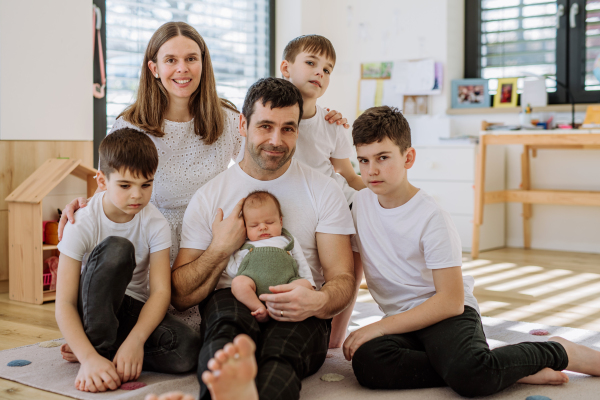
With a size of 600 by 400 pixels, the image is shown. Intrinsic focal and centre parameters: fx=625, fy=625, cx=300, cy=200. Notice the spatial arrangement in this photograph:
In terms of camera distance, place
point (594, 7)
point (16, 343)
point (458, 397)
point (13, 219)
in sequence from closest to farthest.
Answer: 1. point (458, 397)
2. point (16, 343)
3. point (13, 219)
4. point (594, 7)

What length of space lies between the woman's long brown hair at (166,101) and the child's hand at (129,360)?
720mm

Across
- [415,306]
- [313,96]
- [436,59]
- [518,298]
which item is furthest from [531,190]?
[415,306]

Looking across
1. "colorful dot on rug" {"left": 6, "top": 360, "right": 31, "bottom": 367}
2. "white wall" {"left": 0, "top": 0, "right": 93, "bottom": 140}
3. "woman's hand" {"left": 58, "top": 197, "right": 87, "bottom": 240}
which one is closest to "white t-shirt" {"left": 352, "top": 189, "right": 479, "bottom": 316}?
→ "woman's hand" {"left": 58, "top": 197, "right": 87, "bottom": 240}

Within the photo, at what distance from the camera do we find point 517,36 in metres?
4.26

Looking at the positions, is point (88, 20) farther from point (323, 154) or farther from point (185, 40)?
point (323, 154)

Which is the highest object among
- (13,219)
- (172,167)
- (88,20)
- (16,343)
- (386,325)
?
(88,20)

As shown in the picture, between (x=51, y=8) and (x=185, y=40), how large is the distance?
4.25ft

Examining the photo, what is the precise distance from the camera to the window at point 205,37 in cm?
362

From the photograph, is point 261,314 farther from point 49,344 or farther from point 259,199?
point 49,344

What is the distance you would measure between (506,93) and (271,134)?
2.97 m

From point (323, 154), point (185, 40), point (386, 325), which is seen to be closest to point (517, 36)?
point (323, 154)

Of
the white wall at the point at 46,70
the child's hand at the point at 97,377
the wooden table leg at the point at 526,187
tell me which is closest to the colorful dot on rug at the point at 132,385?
the child's hand at the point at 97,377

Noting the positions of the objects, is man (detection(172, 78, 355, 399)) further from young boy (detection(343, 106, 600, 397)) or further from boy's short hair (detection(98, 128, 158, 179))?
boy's short hair (detection(98, 128, 158, 179))

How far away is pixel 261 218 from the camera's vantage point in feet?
5.60
